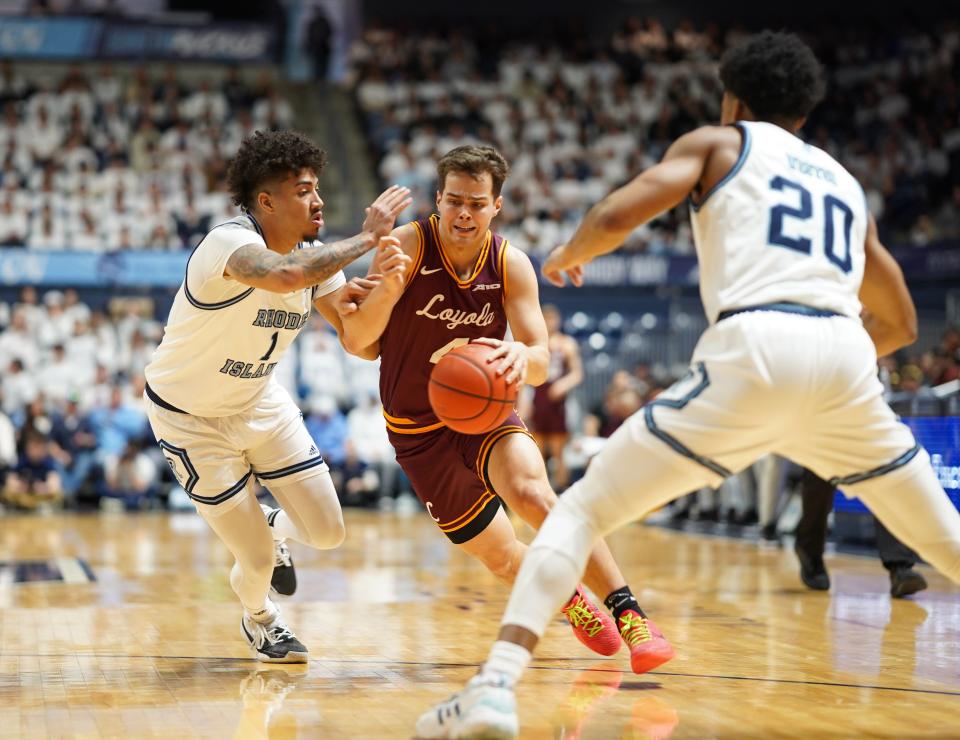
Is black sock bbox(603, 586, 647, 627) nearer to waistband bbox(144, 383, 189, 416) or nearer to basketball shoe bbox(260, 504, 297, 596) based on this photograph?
basketball shoe bbox(260, 504, 297, 596)

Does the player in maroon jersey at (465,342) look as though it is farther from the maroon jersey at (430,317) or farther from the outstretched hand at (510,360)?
the outstretched hand at (510,360)

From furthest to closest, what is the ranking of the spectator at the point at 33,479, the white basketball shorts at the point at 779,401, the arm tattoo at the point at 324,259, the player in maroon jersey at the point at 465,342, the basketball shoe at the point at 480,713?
the spectator at the point at 33,479, the player in maroon jersey at the point at 465,342, the arm tattoo at the point at 324,259, the white basketball shorts at the point at 779,401, the basketball shoe at the point at 480,713

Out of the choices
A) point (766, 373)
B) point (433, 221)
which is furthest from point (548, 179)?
point (766, 373)

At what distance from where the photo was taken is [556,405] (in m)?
12.8

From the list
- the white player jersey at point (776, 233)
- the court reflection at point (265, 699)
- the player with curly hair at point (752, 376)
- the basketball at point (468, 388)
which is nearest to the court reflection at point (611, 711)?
the player with curly hair at point (752, 376)

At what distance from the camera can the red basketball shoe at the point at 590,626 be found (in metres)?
4.49

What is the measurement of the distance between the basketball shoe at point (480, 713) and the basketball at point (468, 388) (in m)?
1.23

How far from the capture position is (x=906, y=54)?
22.4m

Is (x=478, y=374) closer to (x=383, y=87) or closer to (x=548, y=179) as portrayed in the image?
(x=548, y=179)

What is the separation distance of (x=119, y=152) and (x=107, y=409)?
6142 mm

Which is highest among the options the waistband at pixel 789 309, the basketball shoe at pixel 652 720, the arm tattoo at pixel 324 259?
the arm tattoo at pixel 324 259

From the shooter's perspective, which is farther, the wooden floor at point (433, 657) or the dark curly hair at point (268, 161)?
the dark curly hair at point (268, 161)

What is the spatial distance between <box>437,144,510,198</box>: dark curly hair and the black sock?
1.60 metres

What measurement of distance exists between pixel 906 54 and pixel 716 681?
67.9ft
